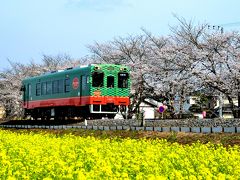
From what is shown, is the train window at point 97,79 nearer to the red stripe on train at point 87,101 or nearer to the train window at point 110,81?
the train window at point 110,81

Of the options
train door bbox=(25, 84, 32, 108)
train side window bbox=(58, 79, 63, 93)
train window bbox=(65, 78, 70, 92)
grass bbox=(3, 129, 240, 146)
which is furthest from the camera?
train door bbox=(25, 84, 32, 108)

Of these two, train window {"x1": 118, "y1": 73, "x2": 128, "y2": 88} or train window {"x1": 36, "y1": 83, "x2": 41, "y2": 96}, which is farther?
train window {"x1": 36, "y1": 83, "x2": 41, "y2": 96}

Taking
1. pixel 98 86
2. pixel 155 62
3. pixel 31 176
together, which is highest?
pixel 155 62

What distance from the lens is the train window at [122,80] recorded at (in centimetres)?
2440

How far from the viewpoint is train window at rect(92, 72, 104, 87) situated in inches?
914

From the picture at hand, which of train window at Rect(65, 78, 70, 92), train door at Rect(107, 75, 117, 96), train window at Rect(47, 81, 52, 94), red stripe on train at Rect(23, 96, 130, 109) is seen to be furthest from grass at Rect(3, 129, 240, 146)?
train window at Rect(47, 81, 52, 94)

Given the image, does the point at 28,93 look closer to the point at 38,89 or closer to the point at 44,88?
the point at 38,89

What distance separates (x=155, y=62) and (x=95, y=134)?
541 inches

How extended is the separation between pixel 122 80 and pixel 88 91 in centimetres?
216

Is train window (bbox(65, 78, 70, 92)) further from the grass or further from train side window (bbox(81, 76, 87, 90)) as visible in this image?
the grass

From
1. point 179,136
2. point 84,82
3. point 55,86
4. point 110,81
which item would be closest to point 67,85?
point 55,86

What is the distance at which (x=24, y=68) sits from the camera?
50844 mm

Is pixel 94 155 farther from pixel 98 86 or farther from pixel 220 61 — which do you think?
pixel 220 61

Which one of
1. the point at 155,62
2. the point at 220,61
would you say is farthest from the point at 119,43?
the point at 220,61
